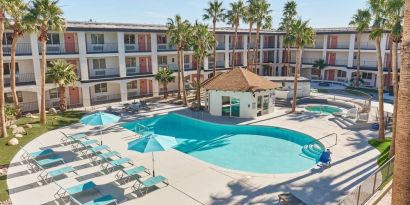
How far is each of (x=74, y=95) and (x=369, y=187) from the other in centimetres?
3414

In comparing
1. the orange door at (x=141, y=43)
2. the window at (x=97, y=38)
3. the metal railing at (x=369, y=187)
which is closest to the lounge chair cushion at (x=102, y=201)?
the metal railing at (x=369, y=187)

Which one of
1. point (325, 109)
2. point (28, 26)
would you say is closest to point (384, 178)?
point (325, 109)

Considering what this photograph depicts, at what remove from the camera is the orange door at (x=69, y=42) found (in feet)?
116

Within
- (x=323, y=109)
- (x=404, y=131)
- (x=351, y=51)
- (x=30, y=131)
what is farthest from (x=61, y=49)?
(x=351, y=51)

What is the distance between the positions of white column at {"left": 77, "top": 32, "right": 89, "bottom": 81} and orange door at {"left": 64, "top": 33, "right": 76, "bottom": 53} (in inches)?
53.0

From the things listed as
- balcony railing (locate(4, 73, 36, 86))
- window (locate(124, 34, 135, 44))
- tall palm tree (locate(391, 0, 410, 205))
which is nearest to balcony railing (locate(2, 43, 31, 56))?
balcony railing (locate(4, 73, 36, 86))

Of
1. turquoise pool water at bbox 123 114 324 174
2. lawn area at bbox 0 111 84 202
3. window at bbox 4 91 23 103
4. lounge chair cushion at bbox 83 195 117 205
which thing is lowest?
turquoise pool water at bbox 123 114 324 174

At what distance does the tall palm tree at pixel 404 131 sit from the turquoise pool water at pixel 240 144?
406 inches

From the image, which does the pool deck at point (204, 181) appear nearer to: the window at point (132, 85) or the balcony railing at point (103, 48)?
the balcony railing at point (103, 48)

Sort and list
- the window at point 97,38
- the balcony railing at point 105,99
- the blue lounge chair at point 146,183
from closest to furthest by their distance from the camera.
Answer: the blue lounge chair at point 146,183
the window at point 97,38
the balcony railing at point 105,99

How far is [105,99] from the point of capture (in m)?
40.0

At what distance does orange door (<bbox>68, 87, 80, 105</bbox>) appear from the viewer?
36844 millimetres

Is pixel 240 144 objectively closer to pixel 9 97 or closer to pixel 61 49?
pixel 61 49

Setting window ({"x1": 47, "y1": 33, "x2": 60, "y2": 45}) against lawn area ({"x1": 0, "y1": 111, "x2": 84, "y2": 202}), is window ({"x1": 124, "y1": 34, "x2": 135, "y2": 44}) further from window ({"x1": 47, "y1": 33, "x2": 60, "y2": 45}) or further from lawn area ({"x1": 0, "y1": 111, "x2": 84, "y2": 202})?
lawn area ({"x1": 0, "y1": 111, "x2": 84, "y2": 202})
